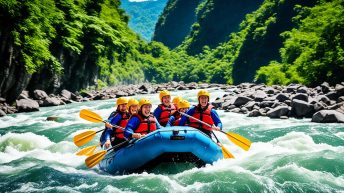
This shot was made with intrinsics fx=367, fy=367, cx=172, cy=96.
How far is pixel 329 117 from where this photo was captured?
11.4 metres

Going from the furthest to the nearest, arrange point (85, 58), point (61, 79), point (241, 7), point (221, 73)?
point (241, 7)
point (221, 73)
point (85, 58)
point (61, 79)

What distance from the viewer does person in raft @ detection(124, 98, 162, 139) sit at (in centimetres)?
662

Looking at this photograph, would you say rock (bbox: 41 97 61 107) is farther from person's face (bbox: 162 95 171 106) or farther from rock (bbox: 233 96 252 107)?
person's face (bbox: 162 95 171 106)

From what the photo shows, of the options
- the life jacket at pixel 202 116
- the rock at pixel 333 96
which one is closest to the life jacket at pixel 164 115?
the life jacket at pixel 202 116

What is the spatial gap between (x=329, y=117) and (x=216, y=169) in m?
6.48

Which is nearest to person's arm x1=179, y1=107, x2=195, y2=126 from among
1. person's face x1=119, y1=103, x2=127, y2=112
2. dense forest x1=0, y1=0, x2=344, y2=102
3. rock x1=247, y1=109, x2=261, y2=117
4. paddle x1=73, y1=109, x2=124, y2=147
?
person's face x1=119, y1=103, x2=127, y2=112

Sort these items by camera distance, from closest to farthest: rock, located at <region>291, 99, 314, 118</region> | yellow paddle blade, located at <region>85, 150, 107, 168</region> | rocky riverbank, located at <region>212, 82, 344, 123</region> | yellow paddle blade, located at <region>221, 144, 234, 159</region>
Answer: yellow paddle blade, located at <region>85, 150, 107, 168</region>, yellow paddle blade, located at <region>221, 144, 234, 159</region>, rocky riverbank, located at <region>212, 82, 344, 123</region>, rock, located at <region>291, 99, 314, 118</region>

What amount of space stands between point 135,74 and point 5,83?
45.6 m

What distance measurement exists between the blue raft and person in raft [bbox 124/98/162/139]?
424mm

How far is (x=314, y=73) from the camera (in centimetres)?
1925

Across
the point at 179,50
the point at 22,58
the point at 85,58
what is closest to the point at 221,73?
the point at 179,50

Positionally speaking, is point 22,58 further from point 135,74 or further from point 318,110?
point 135,74

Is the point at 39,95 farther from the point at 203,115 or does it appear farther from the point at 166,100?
the point at 203,115

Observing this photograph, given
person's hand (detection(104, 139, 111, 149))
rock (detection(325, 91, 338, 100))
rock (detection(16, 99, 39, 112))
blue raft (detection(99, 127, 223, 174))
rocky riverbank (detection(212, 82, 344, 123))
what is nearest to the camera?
blue raft (detection(99, 127, 223, 174))
